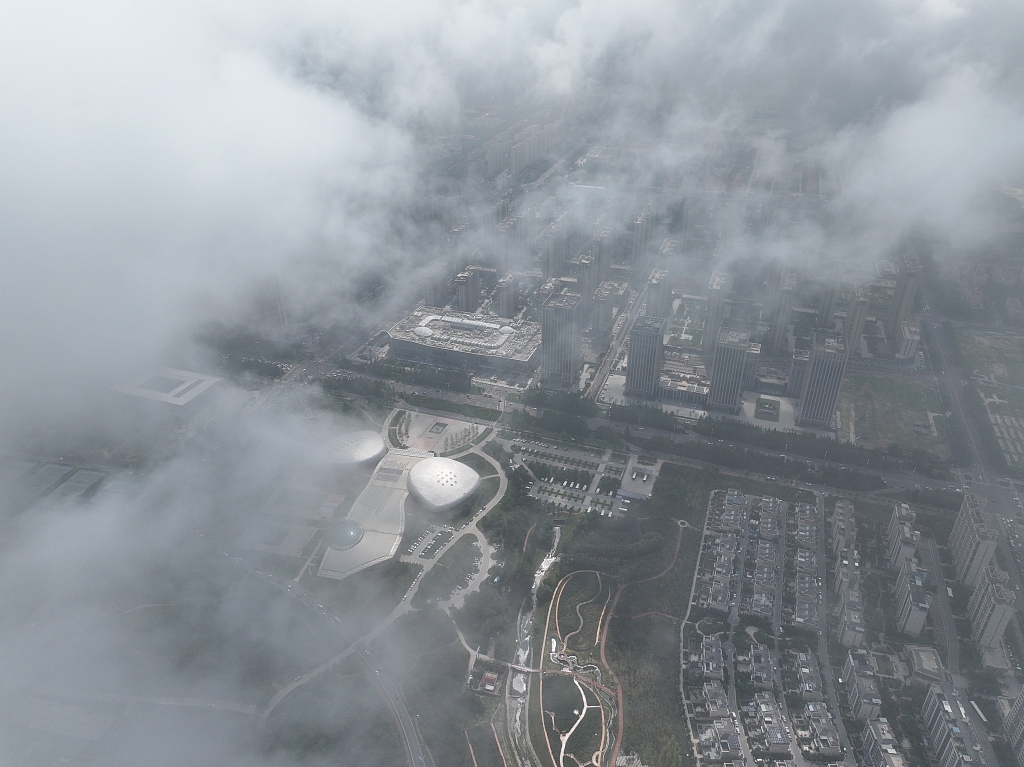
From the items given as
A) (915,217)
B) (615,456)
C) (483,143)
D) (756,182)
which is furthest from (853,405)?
(483,143)

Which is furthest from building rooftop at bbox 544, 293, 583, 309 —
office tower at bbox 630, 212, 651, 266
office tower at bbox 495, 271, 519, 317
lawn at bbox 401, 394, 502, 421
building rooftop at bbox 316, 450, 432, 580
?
office tower at bbox 630, 212, 651, 266

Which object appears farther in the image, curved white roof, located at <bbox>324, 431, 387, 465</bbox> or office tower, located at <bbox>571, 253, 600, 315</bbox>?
office tower, located at <bbox>571, 253, 600, 315</bbox>

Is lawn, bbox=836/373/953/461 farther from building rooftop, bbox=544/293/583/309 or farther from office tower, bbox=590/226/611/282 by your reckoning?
office tower, bbox=590/226/611/282

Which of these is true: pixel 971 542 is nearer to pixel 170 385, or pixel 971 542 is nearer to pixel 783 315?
pixel 783 315

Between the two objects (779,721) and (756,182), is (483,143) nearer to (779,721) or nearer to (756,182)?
(756,182)

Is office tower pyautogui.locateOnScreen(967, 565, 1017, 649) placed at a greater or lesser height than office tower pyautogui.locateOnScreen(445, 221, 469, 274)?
lesser

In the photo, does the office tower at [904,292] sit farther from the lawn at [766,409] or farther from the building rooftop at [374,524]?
the building rooftop at [374,524]

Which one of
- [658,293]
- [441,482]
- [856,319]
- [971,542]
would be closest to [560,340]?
[658,293]
